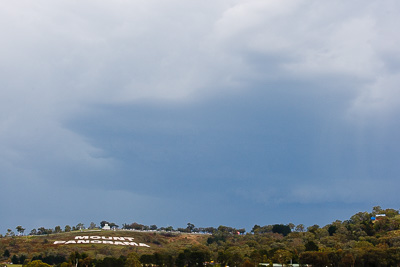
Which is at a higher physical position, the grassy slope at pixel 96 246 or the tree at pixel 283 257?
the grassy slope at pixel 96 246

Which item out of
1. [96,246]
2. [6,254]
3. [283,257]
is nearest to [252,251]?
[283,257]

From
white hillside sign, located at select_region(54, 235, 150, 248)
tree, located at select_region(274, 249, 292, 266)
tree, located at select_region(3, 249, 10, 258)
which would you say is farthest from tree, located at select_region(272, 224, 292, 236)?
tree, located at select_region(3, 249, 10, 258)

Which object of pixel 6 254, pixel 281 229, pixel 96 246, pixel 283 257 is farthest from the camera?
pixel 281 229

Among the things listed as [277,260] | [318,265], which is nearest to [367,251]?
[318,265]

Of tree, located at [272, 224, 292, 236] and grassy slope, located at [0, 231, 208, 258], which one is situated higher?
tree, located at [272, 224, 292, 236]

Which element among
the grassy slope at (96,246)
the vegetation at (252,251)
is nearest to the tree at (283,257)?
the vegetation at (252,251)

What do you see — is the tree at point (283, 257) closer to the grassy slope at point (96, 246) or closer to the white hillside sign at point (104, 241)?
the grassy slope at point (96, 246)

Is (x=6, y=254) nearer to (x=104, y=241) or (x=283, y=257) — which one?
(x=104, y=241)

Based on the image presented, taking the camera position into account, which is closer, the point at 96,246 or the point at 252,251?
the point at 252,251

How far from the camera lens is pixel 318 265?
8081cm

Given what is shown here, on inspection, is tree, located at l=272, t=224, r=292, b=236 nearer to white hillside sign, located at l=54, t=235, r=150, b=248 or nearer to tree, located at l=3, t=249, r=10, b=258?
white hillside sign, located at l=54, t=235, r=150, b=248

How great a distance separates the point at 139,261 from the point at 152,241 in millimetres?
75418

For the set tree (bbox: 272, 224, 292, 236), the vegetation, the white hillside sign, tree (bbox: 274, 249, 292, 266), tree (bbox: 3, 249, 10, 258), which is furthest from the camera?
tree (bbox: 272, 224, 292, 236)

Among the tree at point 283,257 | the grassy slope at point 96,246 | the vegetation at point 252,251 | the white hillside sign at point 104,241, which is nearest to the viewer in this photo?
the vegetation at point 252,251
